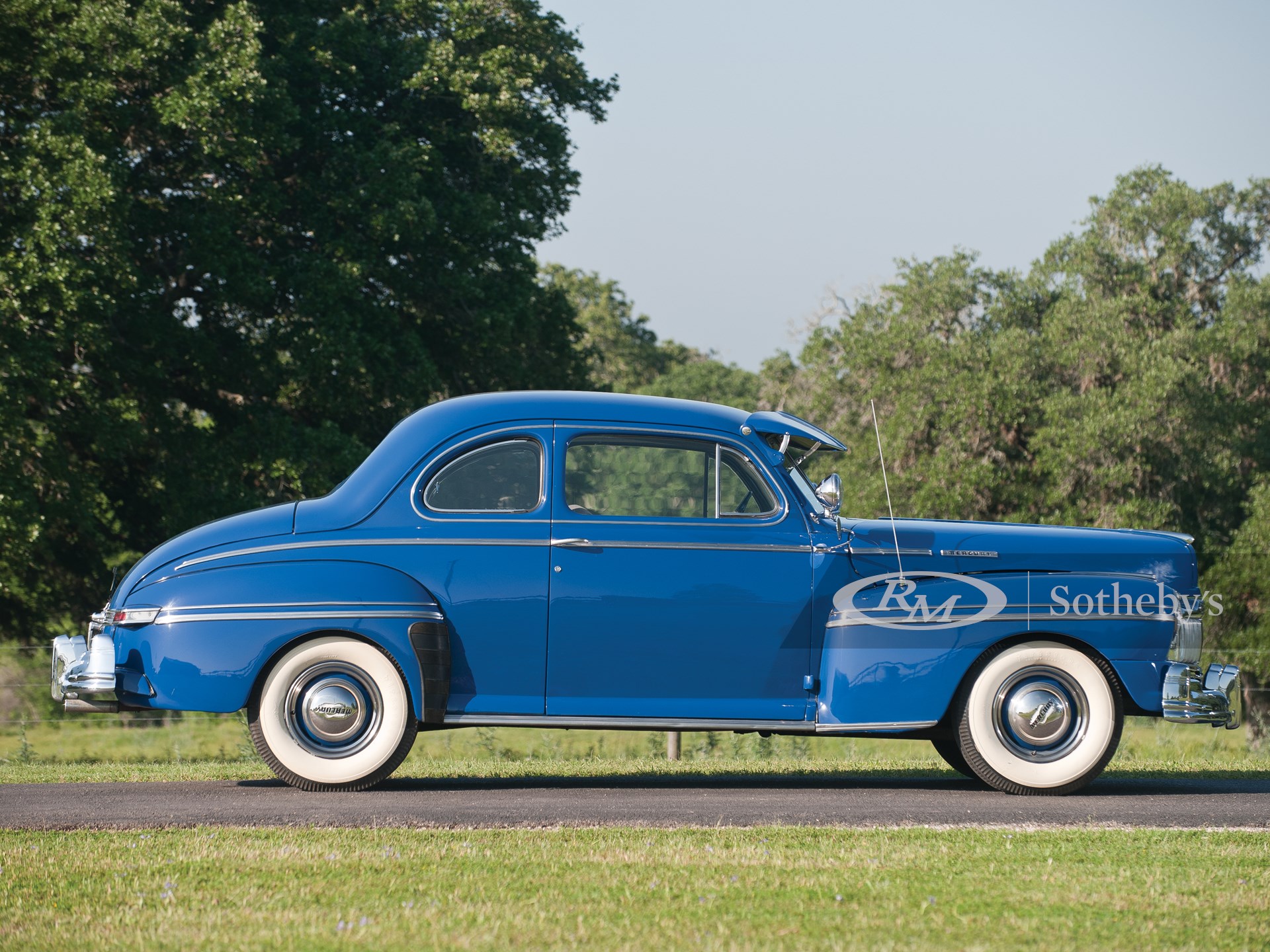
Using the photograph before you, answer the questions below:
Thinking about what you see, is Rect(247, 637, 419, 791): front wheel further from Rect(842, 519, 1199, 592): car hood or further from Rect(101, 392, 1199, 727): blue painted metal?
Rect(842, 519, 1199, 592): car hood

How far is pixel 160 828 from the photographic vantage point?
20.6 feet

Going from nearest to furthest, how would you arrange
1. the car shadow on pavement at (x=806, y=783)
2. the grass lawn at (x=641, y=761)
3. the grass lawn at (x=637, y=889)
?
the grass lawn at (x=637, y=889) → the car shadow on pavement at (x=806, y=783) → the grass lawn at (x=641, y=761)

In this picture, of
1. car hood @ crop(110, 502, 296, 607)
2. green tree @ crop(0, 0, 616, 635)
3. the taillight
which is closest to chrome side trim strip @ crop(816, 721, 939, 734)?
car hood @ crop(110, 502, 296, 607)

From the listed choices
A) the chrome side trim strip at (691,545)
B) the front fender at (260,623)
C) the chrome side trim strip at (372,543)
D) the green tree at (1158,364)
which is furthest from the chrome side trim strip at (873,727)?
the green tree at (1158,364)

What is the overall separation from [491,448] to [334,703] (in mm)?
1602

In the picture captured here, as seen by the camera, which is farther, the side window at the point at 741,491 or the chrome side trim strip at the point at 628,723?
the side window at the point at 741,491

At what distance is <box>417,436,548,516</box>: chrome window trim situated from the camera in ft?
24.8

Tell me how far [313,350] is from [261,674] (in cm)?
1216

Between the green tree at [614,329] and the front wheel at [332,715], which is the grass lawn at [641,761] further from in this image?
the green tree at [614,329]

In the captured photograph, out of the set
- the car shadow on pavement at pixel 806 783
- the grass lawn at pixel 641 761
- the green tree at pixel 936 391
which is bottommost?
the grass lawn at pixel 641 761

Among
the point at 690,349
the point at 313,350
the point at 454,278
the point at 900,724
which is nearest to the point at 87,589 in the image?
the point at 313,350

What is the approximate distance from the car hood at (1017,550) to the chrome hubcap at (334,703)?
273 cm

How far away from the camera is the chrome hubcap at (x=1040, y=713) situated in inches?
303

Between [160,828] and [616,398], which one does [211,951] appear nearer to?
[160,828]
